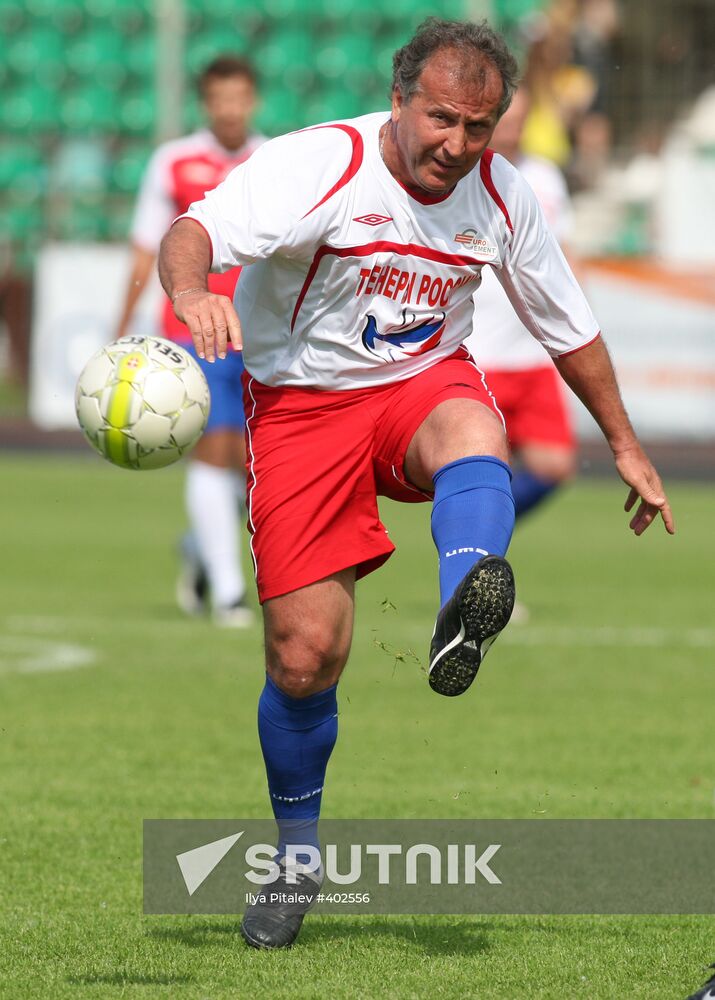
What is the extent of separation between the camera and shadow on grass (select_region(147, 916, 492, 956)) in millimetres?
3889

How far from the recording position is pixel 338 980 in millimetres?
3609

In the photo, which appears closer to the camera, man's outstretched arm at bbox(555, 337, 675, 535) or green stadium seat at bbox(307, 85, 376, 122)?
man's outstretched arm at bbox(555, 337, 675, 535)

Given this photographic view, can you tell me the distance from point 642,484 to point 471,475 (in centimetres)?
52

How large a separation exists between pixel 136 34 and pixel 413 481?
2054 centimetres

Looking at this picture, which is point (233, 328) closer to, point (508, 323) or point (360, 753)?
point (360, 753)

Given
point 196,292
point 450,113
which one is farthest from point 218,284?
point 196,292

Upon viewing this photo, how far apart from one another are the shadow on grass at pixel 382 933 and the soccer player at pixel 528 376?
4624 millimetres

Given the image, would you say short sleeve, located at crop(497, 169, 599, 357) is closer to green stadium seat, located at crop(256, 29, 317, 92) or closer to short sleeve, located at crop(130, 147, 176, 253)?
short sleeve, located at crop(130, 147, 176, 253)

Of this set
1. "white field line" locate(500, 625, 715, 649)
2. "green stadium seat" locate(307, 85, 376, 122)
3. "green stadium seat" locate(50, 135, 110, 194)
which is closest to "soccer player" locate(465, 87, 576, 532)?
"white field line" locate(500, 625, 715, 649)

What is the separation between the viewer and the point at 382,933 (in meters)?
4.00

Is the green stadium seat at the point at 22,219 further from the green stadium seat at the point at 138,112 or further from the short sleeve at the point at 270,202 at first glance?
the short sleeve at the point at 270,202

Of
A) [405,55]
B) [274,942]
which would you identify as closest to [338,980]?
[274,942]

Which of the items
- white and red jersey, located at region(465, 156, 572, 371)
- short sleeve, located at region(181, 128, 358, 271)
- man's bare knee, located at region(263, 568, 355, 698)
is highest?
short sleeve, located at region(181, 128, 358, 271)

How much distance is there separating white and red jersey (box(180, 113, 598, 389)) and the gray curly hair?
0.23m
